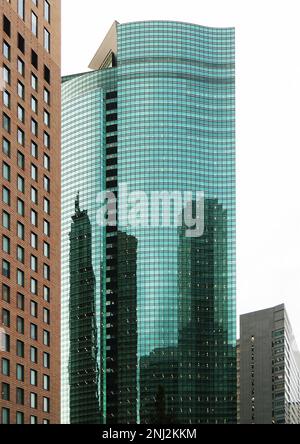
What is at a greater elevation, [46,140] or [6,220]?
[46,140]

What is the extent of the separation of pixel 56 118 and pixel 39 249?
18.9 m

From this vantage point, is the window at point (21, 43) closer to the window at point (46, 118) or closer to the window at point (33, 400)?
the window at point (46, 118)

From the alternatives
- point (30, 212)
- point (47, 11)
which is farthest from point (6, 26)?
point (30, 212)

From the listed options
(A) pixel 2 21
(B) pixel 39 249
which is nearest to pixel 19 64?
(A) pixel 2 21

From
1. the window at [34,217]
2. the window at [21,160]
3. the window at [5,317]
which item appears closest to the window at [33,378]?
the window at [5,317]

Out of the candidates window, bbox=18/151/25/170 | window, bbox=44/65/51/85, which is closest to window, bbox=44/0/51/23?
window, bbox=44/65/51/85

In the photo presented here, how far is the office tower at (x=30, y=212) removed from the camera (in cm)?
8550

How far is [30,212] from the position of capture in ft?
306

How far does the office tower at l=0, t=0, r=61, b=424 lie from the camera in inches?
3366

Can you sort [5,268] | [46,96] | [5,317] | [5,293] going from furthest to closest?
1. [46,96]
2. [5,268]
3. [5,293]
4. [5,317]

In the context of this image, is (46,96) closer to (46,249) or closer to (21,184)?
(21,184)

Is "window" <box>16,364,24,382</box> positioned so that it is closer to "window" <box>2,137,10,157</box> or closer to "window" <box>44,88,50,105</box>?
"window" <box>2,137,10,157</box>
